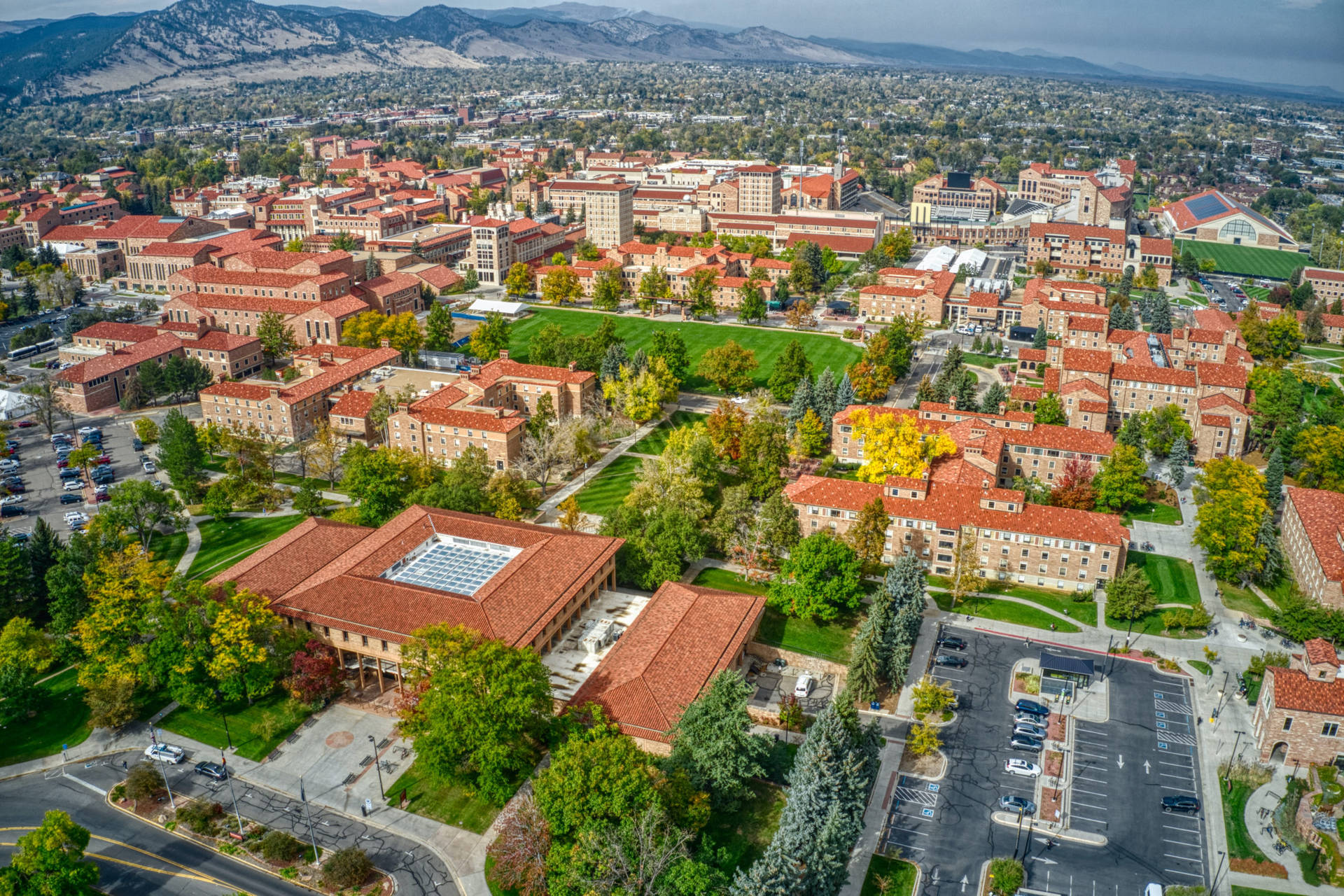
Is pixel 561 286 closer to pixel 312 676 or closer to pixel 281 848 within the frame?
pixel 312 676

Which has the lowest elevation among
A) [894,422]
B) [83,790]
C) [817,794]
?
[83,790]

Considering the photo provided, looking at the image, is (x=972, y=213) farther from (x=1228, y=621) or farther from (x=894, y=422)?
(x=1228, y=621)

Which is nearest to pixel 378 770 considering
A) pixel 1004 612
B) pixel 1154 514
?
pixel 1004 612

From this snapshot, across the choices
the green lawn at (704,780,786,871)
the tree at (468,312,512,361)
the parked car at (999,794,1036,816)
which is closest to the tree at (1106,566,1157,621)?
the parked car at (999,794,1036,816)

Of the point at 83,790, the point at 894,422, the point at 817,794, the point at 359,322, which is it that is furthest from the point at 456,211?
the point at 817,794

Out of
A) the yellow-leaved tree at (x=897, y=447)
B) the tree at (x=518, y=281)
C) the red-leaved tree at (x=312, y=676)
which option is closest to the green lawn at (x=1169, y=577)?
the yellow-leaved tree at (x=897, y=447)

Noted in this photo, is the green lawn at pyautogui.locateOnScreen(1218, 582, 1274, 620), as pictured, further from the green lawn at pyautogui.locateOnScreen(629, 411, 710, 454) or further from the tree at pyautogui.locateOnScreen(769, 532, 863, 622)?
the green lawn at pyautogui.locateOnScreen(629, 411, 710, 454)
